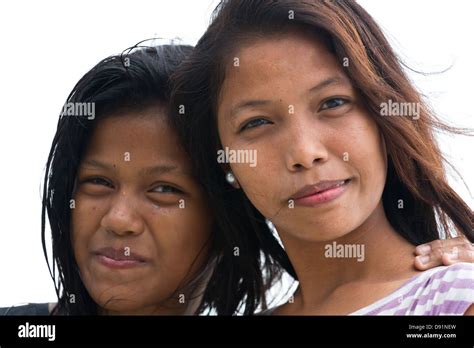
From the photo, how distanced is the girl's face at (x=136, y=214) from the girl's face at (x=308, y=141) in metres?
0.39

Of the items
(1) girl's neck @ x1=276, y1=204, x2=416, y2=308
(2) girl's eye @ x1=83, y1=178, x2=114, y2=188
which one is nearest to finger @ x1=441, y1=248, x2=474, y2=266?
(1) girl's neck @ x1=276, y1=204, x2=416, y2=308

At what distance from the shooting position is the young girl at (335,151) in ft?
8.27

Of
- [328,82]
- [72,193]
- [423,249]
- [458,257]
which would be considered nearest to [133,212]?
[72,193]

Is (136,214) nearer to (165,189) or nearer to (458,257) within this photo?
(165,189)

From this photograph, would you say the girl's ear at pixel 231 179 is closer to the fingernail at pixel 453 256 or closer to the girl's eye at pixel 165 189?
the girl's eye at pixel 165 189

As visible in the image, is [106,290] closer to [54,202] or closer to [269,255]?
[54,202]

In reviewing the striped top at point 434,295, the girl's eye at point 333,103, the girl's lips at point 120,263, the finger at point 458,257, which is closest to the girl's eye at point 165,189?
the girl's lips at point 120,263

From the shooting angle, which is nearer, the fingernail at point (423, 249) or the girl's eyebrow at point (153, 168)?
the fingernail at point (423, 249)

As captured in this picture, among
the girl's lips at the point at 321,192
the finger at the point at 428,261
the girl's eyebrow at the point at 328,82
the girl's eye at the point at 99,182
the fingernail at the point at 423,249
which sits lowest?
the finger at the point at 428,261

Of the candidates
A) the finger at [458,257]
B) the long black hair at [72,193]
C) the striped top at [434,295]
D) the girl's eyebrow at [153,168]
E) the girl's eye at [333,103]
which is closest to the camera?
the striped top at [434,295]

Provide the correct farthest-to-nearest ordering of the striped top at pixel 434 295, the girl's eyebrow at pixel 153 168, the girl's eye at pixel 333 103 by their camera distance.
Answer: the girl's eyebrow at pixel 153 168, the girl's eye at pixel 333 103, the striped top at pixel 434 295

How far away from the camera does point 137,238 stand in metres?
2.91

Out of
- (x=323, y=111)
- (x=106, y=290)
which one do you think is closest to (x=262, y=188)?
(x=323, y=111)

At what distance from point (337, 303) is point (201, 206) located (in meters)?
0.66
